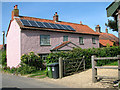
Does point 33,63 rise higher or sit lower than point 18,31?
lower

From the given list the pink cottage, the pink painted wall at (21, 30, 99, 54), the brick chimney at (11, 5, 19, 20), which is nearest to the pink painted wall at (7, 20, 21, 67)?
the pink cottage

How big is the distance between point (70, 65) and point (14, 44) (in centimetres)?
1074

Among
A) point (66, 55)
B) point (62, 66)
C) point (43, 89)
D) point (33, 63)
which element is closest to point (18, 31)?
point (33, 63)

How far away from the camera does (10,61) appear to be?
21.0m

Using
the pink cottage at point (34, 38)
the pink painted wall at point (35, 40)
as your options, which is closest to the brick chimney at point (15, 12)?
the pink cottage at point (34, 38)

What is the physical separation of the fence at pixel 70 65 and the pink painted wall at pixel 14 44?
841 cm

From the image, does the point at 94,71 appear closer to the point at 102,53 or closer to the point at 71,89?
the point at 71,89

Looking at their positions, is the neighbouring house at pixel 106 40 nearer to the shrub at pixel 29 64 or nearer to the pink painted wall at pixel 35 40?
the pink painted wall at pixel 35 40

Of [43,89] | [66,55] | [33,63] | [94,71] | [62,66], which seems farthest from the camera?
[33,63]

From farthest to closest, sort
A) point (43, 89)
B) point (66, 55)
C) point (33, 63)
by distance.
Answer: point (33, 63), point (66, 55), point (43, 89)

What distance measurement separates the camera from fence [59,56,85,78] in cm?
1108

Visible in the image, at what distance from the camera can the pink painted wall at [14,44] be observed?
18.6 metres

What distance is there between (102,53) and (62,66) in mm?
7296

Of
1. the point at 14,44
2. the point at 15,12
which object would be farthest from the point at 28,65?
the point at 15,12
